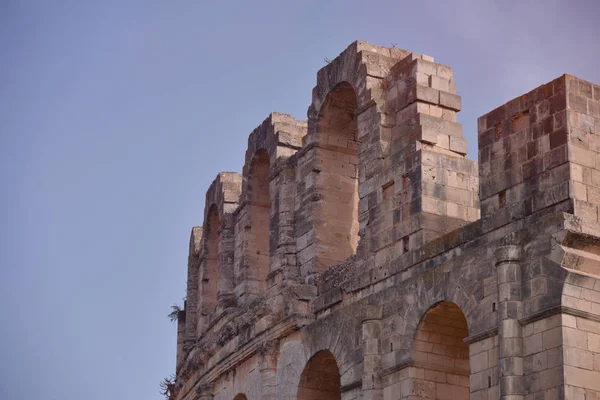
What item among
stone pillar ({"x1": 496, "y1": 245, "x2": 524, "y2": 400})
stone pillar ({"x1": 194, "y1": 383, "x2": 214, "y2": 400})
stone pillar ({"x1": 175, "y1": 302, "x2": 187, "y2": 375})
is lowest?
stone pillar ({"x1": 496, "y1": 245, "x2": 524, "y2": 400})

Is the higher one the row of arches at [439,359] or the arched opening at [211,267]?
the arched opening at [211,267]

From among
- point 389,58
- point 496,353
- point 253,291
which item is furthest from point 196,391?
point 496,353

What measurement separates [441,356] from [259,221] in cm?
747

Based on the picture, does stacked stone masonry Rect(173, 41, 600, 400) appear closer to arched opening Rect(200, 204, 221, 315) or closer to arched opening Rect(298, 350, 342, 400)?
arched opening Rect(298, 350, 342, 400)

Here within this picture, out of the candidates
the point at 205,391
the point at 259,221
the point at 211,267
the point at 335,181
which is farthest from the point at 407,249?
the point at 211,267

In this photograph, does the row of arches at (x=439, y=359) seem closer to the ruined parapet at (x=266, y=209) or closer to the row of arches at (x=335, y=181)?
the row of arches at (x=335, y=181)

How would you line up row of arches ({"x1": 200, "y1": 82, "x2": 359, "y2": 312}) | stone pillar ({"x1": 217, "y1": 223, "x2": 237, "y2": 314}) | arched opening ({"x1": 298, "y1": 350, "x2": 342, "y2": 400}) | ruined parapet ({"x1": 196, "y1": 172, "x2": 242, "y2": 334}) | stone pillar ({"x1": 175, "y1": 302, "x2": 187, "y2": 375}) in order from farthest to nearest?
stone pillar ({"x1": 175, "y1": 302, "x2": 187, "y2": 375}), ruined parapet ({"x1": 196, "y1": 172, "x2": 242, "y2": 334}), stone pillar ({"x1": 217, "y1": 223, "x2": 237, "y2": 314}), row of arches ({"x1": 200, "y1": 82, "x2": 359, "y2": 312}), arched opening ({"x1": 298, "y1": 350, "x2": 342, "y2": 400})

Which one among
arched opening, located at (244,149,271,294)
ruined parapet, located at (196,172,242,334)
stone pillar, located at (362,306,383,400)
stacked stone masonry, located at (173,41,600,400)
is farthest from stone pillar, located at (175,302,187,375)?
stone pillar, located at (362,306,383,400)

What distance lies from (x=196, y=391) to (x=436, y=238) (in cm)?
875

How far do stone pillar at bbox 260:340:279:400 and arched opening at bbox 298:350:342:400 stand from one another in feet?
2.49

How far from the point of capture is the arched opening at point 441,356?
2008cm

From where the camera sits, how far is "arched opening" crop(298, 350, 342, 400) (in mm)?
22891

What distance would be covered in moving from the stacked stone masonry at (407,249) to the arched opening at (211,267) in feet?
2.52

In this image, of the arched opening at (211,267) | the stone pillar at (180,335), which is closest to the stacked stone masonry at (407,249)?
the arched opening at (211,267)
